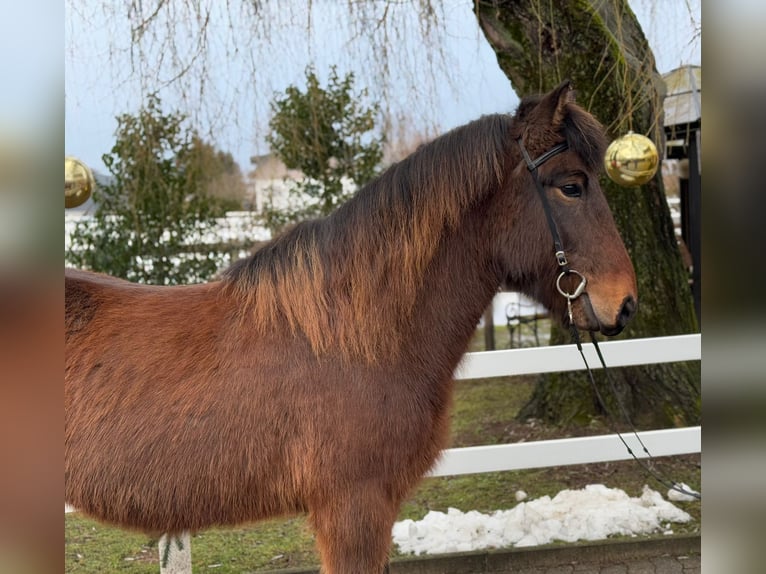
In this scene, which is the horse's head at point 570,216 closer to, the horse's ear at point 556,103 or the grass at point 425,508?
the horse's ear at point 556,103

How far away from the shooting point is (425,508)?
182 inches

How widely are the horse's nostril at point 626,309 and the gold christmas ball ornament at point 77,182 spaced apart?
2360 mm

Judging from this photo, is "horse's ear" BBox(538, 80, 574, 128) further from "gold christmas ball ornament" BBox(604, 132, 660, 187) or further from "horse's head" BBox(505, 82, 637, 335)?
"gold christmas ball ornament" BBox(604, 132, 660, 187)

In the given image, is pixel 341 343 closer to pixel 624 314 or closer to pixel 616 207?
pixel 624 314

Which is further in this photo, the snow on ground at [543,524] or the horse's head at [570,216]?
the snow on ground at [543,524]

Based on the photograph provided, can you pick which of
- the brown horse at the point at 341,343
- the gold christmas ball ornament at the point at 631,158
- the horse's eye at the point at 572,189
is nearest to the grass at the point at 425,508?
the brown horse at the point at 341,343

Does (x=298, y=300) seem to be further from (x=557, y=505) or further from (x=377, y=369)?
(x=557, y=505)

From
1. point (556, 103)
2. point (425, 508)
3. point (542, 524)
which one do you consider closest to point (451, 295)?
point (556, 103)

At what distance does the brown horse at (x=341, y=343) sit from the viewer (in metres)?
2.09

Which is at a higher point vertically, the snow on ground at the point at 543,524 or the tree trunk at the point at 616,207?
the tree trunk at the point at 616,207

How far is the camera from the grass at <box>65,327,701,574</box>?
380 cm

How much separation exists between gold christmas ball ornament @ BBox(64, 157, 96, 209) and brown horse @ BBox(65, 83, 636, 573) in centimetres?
79

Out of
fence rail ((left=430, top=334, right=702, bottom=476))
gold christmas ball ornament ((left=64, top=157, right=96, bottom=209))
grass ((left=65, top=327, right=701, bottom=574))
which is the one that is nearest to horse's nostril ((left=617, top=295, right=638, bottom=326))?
grass ((left=65, top=327, right=701, bottom=574))

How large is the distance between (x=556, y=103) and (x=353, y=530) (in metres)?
1.54
